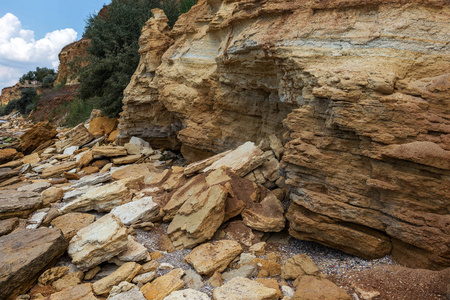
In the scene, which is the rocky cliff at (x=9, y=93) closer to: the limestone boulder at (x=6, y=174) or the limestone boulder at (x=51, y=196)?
the limestone boulder at (x=6, y=174)

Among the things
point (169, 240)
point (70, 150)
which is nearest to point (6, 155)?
point (70, 150)

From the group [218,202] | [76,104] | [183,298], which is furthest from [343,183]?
[76,104]

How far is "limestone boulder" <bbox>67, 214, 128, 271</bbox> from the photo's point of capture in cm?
386

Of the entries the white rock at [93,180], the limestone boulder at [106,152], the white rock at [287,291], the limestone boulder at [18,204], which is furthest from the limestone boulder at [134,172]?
the white rock at [287,291]

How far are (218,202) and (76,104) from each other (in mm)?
17304

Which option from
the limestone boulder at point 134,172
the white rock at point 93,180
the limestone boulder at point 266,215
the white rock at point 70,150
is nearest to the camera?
the limestone boulder at point 266,215

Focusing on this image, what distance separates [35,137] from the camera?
465 inches

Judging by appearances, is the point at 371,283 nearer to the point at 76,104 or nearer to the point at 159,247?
the point at 159,247

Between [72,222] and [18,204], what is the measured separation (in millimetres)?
1290

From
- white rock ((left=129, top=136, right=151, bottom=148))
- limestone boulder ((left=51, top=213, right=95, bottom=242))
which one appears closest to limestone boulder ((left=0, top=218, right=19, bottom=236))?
limestone boulder ((left=51, top=213, right=95, bottom=242))

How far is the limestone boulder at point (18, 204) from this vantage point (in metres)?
5.12

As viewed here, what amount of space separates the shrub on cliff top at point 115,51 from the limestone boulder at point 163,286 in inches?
389

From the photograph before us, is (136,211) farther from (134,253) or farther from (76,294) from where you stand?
(76,294)

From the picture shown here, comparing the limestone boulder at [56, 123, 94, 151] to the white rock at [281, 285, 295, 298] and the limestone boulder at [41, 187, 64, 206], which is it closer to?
the limestone boulder at [41, 187, 64, 206]
